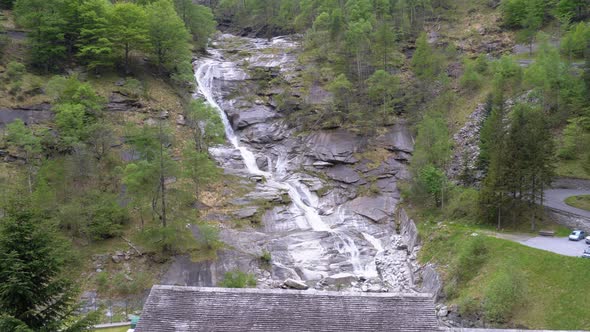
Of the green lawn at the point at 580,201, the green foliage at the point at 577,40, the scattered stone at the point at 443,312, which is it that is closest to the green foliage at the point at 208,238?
the scattered stone at the point at 443,312

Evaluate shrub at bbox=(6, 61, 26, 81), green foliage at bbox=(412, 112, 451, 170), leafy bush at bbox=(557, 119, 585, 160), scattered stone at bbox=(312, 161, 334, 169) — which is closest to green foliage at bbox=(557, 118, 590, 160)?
leafy bush at bbox=(557, 119, 585, 160)

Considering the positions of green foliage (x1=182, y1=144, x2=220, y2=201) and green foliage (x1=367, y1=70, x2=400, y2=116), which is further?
green foliage (x1=367, y1=70, x2=400, y2=116)

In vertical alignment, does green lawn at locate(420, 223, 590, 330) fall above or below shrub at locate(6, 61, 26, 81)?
below

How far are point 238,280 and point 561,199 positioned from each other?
2484 cm

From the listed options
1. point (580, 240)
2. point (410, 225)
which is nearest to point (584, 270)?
point (580, 240)

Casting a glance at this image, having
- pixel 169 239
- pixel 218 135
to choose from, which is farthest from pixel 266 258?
pixel 218 135

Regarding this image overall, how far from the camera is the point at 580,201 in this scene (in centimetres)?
3094

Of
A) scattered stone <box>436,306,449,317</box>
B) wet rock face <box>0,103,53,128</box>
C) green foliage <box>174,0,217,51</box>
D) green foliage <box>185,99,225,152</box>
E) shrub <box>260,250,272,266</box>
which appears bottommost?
scattered stone <box>436,306,449,317</box>

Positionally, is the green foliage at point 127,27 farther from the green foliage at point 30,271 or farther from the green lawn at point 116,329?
the green foliage at point 30,271

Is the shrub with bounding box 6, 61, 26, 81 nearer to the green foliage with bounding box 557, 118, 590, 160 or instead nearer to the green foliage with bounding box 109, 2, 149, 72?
the green foliage with bounding box 109, 2, 149, 72

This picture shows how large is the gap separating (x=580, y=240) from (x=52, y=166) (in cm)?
3659

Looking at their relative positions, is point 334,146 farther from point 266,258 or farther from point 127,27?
point 127,27

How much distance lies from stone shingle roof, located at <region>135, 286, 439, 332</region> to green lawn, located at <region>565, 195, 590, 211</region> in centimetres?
2267

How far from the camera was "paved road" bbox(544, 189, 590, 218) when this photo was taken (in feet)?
97.4
